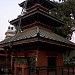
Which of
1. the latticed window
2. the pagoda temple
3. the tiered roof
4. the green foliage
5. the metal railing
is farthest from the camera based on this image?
the green foliage

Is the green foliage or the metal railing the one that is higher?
the green foliage

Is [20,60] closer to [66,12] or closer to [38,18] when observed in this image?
[38,18]

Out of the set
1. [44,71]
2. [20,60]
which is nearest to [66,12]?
[20,60]

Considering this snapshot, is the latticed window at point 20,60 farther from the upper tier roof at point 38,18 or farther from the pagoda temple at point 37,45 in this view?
the upper tier roof at point 38,18

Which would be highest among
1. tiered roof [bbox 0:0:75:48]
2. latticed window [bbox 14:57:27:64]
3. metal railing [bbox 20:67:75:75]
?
tiered roof [bbox 0:0:75:48]

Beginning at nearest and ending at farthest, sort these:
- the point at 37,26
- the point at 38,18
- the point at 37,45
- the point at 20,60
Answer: the point at 37,45, the point at 20,60, the point at 38,18, the point at 37,26

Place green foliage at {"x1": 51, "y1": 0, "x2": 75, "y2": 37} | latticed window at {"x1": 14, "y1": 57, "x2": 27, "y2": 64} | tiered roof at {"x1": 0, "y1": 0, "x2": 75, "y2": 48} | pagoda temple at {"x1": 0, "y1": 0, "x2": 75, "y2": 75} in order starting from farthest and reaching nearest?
green foliage at {"x1": 51, "y1": 0, "x2": 75, "y2": 37}
latticed window at {"x1": 14, "y1": 57, "x2": 27, "y2": 64}
tiered roof at {"x1": 0, "y1": 0, "x2": 75, "y2": 48}
pagoda temple at {"x1": 0, "y1": 0, "x2": 75, "y2": 75}

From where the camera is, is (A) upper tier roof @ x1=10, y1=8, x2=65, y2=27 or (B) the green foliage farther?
(B) the green foliage

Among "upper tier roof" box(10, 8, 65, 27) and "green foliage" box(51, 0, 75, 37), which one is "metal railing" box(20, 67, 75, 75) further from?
"green foliage" box(51, 0, 75, 37)

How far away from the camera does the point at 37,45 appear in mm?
14312

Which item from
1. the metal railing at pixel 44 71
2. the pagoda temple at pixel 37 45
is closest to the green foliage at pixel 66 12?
the pagoda temple at pixel 37 45

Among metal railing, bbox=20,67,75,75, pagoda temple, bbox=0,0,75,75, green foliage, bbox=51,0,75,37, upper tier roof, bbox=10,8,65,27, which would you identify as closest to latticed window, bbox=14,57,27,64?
pagoda temple, bbox=0,0,75,75

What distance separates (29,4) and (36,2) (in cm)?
114

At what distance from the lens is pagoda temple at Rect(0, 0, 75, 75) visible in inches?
549
